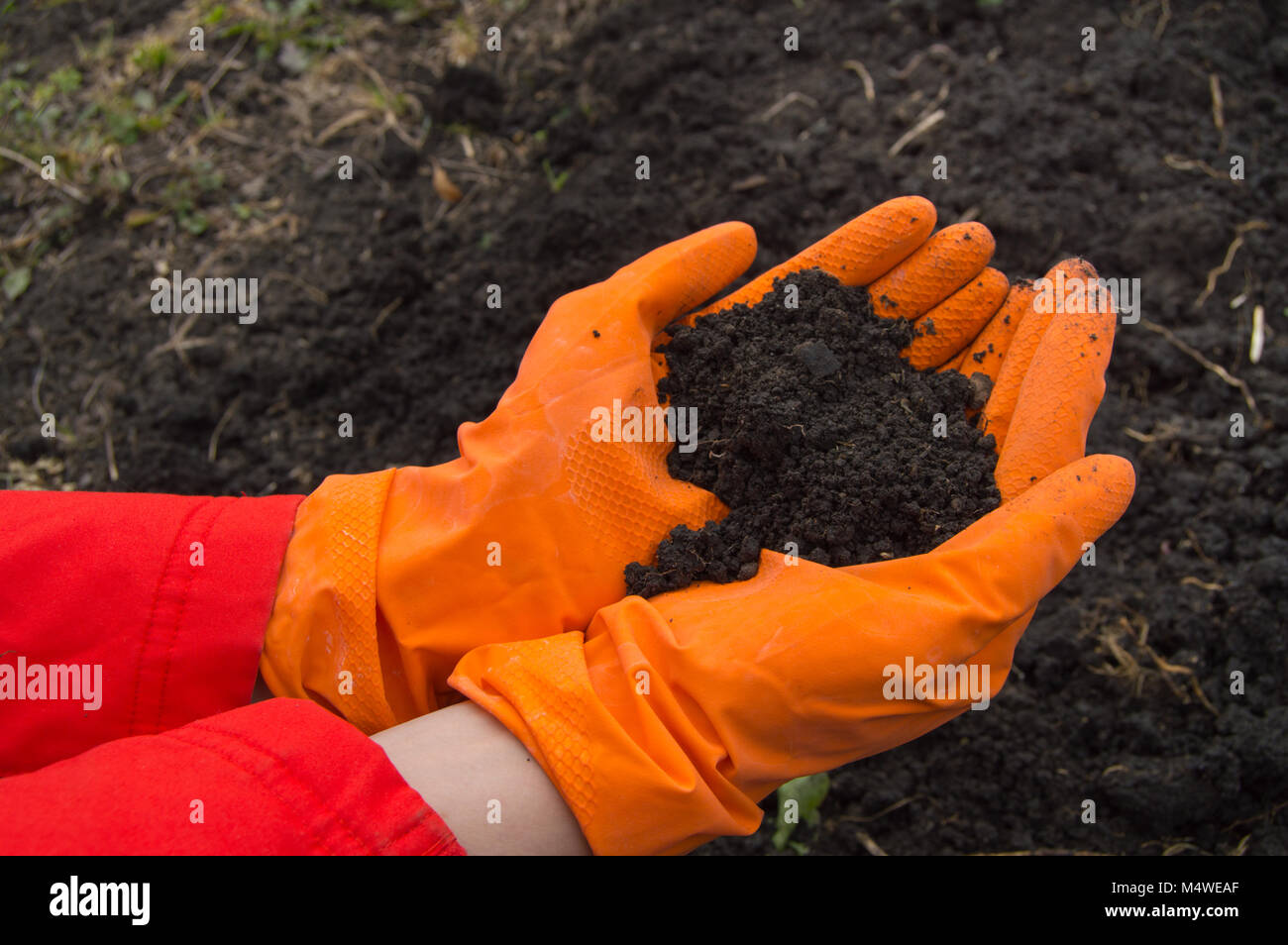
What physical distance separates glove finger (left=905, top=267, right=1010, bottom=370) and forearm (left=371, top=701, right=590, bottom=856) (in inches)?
50.4

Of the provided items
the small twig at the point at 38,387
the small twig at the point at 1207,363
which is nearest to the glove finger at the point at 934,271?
the small twig at the point at 1207,363

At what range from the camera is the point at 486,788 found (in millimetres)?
1595

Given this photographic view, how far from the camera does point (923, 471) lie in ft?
6.12

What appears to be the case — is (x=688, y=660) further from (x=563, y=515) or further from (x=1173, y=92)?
(x=1173, y=92)

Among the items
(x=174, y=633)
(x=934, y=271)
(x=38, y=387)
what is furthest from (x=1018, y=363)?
(x=38, y=387)

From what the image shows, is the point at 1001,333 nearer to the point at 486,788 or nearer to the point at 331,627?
the point at 486,788

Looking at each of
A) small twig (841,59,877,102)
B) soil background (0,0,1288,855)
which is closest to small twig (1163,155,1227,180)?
soil background (0,0,1288,855)

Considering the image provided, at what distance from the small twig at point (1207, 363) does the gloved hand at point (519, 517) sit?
874 millimetres

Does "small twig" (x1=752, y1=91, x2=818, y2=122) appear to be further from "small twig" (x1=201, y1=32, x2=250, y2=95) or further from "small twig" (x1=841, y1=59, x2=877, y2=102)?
"small twig" (x1=201, y1=32, x2=250, y2=95)

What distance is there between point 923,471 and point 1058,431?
0.29 m

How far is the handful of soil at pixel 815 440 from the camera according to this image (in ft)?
6.08

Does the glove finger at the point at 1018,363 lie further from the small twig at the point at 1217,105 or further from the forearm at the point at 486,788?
the small twig at the point at 1217,105

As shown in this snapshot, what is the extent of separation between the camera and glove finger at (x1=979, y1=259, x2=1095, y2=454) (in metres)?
2.00

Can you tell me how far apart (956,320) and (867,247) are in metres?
0.27
